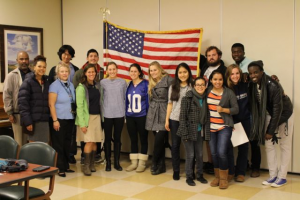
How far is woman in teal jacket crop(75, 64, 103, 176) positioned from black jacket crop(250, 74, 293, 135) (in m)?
2.24

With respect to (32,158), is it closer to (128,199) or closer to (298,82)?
(128,199)

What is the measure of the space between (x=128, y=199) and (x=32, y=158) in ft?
4.12

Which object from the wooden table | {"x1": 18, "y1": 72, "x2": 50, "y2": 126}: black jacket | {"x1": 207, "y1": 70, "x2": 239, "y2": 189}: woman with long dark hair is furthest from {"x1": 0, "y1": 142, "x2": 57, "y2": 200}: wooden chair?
{"x1": 207, "y1": 70, "x2": 239, "y2": 189}: woman with long dark hair

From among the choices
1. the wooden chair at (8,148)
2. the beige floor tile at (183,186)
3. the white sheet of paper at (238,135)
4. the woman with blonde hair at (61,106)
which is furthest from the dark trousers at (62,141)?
the white sheet of paper at (238,135)

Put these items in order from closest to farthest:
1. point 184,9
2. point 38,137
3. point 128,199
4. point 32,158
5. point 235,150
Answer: point 32,158 < point 128,199 < point 38,137 < point 235,150 < point 184,9

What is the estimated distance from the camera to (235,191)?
4621 mm

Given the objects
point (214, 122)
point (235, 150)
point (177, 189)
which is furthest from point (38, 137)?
point (235, 150)

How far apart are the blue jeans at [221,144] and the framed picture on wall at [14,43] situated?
394 cm

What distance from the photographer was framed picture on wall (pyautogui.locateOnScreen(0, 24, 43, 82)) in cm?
679

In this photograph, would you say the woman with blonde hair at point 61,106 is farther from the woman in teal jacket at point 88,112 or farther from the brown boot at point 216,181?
the brown boot at point 216,181

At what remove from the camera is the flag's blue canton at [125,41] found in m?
6.12

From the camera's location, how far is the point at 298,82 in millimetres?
5242

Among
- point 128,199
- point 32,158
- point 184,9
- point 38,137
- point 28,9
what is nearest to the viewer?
point 32,158

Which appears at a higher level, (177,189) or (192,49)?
(192,49)
